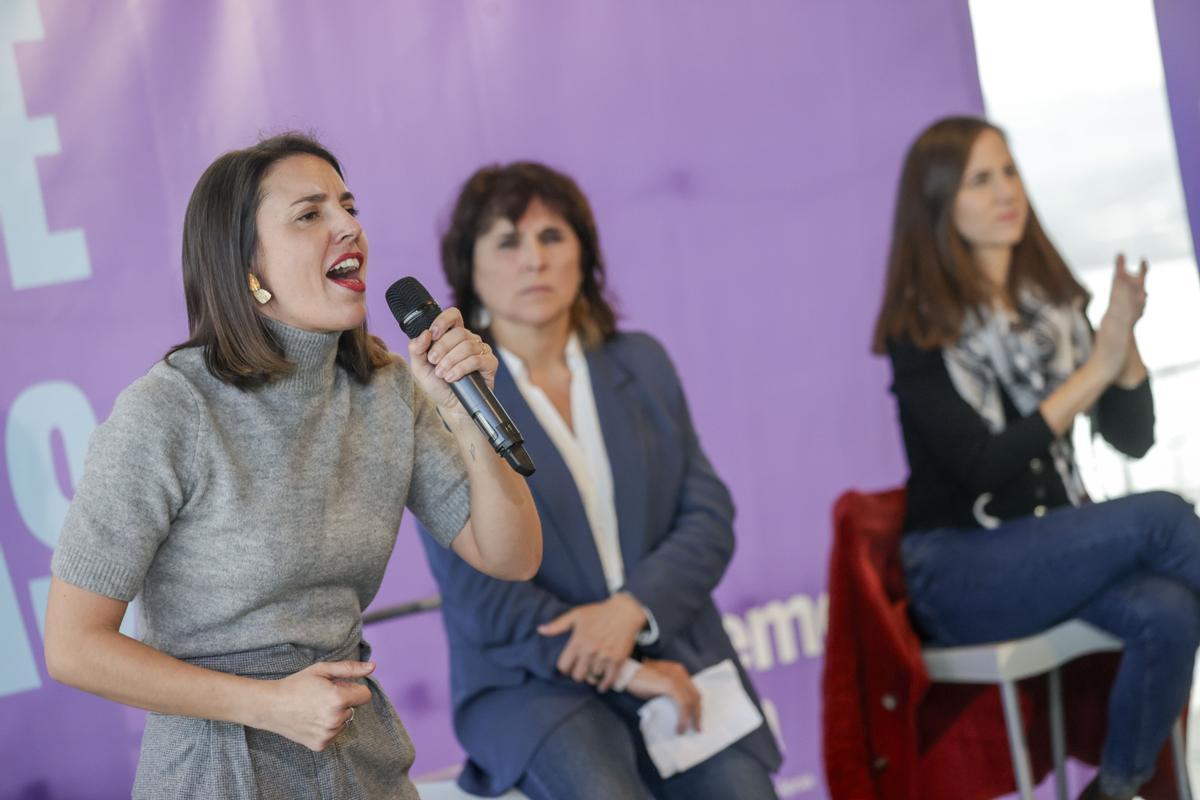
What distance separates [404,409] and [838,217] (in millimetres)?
1797

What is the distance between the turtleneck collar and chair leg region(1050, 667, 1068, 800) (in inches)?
68.7

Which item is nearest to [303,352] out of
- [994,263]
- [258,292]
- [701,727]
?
[258,292]

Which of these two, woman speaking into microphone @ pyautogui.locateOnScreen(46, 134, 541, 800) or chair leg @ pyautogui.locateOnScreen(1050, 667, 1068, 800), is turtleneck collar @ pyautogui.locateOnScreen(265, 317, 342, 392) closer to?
woman speaking into microphone @ pyautogui.locateOnScreen(46, 134, 541, 800)

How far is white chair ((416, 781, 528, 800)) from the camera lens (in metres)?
2.08

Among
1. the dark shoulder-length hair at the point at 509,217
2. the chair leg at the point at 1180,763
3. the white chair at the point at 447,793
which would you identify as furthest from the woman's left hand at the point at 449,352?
the chair leg at the point at 1180,763

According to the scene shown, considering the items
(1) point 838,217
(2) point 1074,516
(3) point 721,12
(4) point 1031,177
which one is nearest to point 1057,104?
(4) point 1031,177

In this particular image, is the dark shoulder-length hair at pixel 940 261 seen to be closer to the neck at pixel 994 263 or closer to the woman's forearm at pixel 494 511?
the neck at pixel 994 263

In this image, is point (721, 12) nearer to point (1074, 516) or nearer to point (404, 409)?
point (1074, 516)

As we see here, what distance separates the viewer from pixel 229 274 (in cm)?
164

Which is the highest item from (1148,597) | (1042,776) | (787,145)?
(787,145)

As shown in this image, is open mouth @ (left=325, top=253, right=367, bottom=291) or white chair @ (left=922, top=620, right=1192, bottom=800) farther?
white chair @ (left=922, top=620, right=1192, bottom=800)

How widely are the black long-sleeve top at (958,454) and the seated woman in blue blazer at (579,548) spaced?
0.50 m

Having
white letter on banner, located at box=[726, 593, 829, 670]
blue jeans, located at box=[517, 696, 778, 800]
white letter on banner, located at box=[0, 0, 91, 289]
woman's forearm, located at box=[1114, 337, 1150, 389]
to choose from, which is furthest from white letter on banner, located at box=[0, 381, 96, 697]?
woman's forearm, located at box=[1114, 337, 1150, 389]

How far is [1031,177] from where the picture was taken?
3.47 meters
